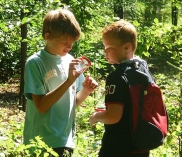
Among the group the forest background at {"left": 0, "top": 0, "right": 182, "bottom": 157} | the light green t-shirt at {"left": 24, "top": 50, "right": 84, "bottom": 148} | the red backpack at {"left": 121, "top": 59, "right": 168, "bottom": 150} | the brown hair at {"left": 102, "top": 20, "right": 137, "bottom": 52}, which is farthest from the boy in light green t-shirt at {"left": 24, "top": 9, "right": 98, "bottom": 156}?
the red backpack at {"left": 121, "top": 59, "right": 168, "bottom": 150}

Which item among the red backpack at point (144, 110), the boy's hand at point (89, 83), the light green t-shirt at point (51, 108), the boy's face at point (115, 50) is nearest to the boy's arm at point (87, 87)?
the boy's hand at point (89, 83)

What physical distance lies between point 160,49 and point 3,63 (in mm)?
9025

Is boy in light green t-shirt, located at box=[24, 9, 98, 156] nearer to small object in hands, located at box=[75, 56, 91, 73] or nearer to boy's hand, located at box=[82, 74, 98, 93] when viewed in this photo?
small object in hands, located at box=[75, 56, 91, 73]

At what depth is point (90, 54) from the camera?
5574 millimetres

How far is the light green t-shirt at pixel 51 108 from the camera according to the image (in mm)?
2457

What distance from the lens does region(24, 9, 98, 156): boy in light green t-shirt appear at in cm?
245

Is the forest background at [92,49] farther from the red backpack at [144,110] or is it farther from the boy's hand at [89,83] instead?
the red backpack at [144,110]

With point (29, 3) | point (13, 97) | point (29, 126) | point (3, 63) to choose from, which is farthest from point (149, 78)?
point (3, 63)

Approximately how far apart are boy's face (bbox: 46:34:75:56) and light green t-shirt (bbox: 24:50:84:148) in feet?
0.13

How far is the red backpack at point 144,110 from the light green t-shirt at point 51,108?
1.68 feet

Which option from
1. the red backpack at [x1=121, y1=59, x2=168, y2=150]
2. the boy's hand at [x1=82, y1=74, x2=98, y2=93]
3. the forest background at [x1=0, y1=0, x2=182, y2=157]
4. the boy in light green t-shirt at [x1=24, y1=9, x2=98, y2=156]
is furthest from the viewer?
the forest background at [x1=0, y1=0, x2=182, y2=157]

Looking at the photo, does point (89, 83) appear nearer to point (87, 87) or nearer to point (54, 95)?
point (87, 87)

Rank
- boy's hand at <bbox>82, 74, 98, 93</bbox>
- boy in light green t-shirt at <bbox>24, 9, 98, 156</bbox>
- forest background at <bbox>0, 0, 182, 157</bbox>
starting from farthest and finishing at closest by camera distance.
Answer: forest background at <bbox>0, 0, 182, 157</bbox>, boy's hand at <bbox>82, 74, 98, 93</bbox>, boy in light green t-shirt at <bbox>24, 9, 98, 156</bbox>

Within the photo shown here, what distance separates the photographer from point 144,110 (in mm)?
2346
